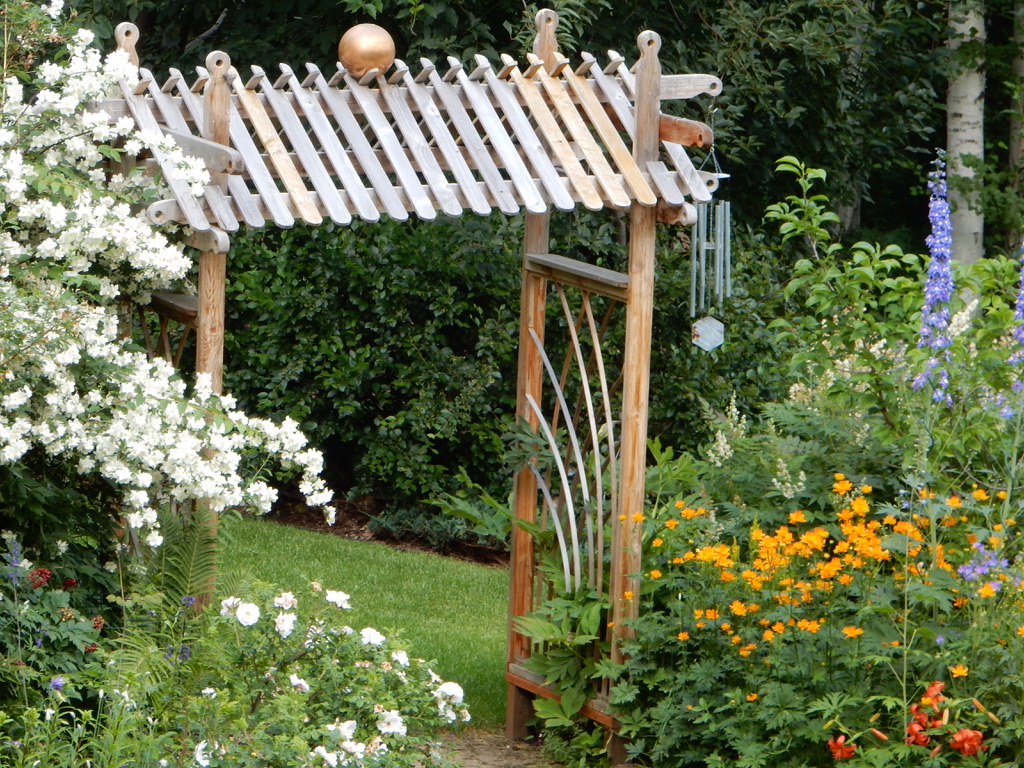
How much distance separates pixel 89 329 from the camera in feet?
12.3

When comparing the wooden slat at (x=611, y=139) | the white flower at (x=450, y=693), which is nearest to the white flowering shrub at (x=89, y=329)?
the white flower at (x=450, y=693)

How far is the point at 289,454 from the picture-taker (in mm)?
4031

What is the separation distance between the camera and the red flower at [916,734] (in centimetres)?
370

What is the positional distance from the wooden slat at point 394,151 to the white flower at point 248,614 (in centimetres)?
132

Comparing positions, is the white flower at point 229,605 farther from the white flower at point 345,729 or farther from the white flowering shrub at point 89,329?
the white flower at point 345,729

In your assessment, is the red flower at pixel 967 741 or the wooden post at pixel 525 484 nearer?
the red flower at pixel 967 741

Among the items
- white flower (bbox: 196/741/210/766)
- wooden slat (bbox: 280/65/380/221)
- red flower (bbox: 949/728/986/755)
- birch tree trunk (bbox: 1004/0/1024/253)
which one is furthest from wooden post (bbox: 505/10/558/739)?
birch tree trunk (bbox: 1004/0/1024/253)

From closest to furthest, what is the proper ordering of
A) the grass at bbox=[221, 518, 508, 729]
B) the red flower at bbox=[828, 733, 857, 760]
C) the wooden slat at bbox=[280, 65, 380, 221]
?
the red flower at bbox=[828, 733, 857, 760], the wooden slat at bbox=[280, 65, 380, 221], the grass at bbox=[221, 518, 508, 729]

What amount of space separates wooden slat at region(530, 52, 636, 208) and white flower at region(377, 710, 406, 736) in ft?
5.87

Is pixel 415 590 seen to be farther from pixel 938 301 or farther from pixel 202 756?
pixel 202 756

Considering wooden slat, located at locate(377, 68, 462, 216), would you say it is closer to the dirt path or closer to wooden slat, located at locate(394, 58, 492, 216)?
wooden slat, located at locate(394, 58, 492, 216)

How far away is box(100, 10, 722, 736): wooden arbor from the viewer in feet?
13.3

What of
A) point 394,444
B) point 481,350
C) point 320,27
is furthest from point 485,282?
point 320,27

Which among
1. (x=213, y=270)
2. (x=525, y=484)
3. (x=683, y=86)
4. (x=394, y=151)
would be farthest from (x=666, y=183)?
(x=213, y=270)
